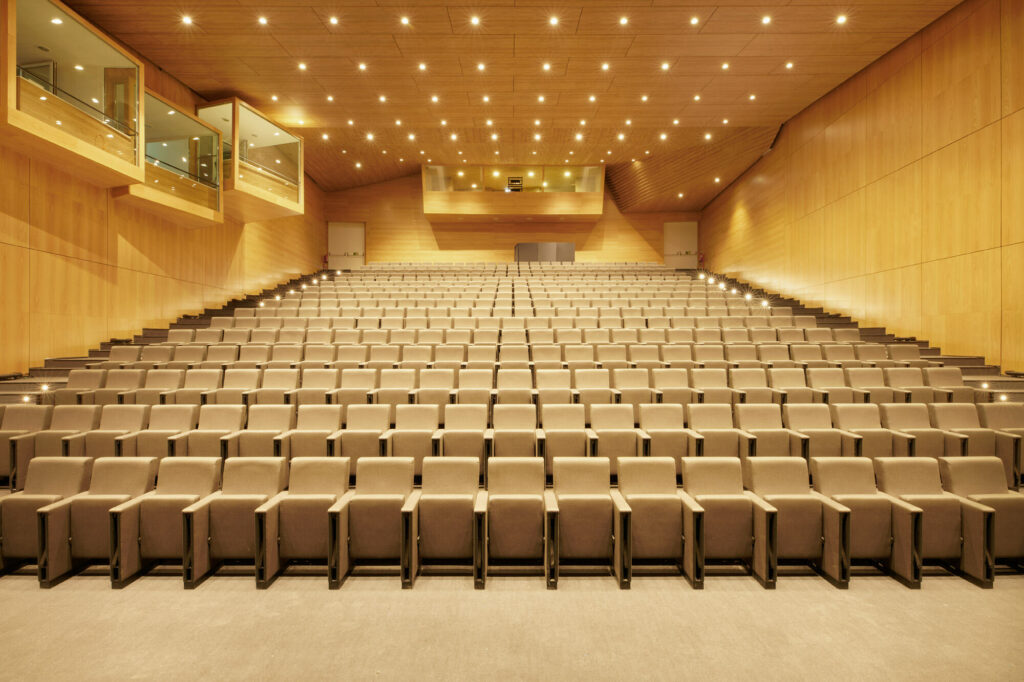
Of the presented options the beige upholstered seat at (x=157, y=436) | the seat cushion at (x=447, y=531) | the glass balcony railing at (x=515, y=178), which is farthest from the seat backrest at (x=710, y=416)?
the glass balcony railing at (x=515, y=178)

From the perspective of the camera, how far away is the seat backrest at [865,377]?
290 cm

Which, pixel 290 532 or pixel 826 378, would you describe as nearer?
pixel 290 532

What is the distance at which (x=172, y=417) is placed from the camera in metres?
2.45

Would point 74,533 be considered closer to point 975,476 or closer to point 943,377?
point 975,476

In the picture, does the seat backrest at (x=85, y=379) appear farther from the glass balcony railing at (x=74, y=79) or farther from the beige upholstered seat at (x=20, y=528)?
Answer: the glass balcony railing at (x=74, y=79)

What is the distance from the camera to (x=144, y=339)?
13.5 feet

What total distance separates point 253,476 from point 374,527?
1.67ft

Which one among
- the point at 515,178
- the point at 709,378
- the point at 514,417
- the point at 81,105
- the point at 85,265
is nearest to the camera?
the point at 514,417

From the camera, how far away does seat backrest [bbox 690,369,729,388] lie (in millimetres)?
2877

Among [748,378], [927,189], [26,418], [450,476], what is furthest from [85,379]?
[927,189]

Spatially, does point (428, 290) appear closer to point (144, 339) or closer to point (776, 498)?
point (144, 339)

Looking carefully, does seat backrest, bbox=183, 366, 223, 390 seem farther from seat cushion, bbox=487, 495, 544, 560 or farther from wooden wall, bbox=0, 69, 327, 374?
seat cushion, bbox=487, 495, 544, 560

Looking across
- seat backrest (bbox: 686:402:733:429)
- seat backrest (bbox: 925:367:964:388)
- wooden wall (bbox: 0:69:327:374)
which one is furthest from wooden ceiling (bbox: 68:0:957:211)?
seat backrest (bbox: 686:402:733:429)

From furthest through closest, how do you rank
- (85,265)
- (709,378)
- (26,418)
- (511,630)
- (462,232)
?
1. (462,232)
2. (85,265)
3. (709,378)
4. (26,418)
5. (511,630)
